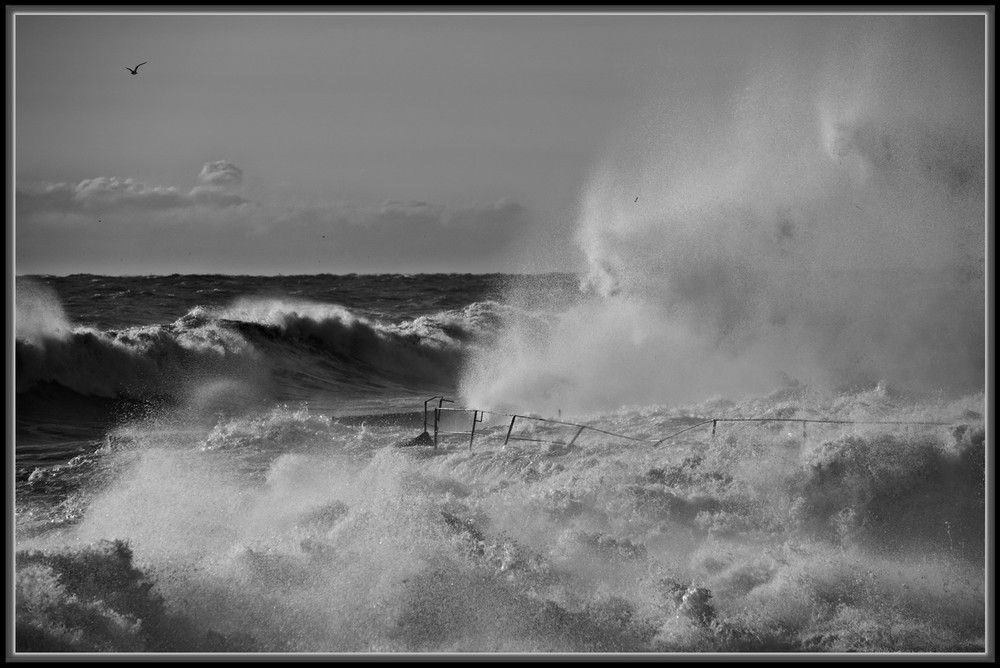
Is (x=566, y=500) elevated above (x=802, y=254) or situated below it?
below

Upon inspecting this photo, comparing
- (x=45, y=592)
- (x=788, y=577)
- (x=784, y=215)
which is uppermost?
(x=784, y=215)

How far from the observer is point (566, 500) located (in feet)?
22.2

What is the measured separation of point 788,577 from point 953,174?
5137 millimetres

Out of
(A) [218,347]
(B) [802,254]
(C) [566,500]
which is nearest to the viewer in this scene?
(C) [566,500]

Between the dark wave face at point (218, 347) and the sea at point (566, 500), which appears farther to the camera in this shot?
the dark wave face at point (218, 347)

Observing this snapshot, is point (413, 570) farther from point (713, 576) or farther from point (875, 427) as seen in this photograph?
point (875, 427)

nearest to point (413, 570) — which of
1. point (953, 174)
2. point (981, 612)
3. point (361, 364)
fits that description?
point (981, 612)

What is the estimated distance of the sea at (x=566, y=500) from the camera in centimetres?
551

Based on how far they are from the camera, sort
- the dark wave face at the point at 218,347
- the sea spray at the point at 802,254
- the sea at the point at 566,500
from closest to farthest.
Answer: the sea at the point at 566,500, the sea spray at the point at 802,254, the dark wave face at the point at 218,347

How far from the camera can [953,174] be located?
28.3 feet

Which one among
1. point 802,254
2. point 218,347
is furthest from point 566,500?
point 218,347

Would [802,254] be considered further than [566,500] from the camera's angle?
Yes

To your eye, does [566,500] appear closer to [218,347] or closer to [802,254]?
[802,254]

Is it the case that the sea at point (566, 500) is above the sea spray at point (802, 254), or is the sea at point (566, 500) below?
below
